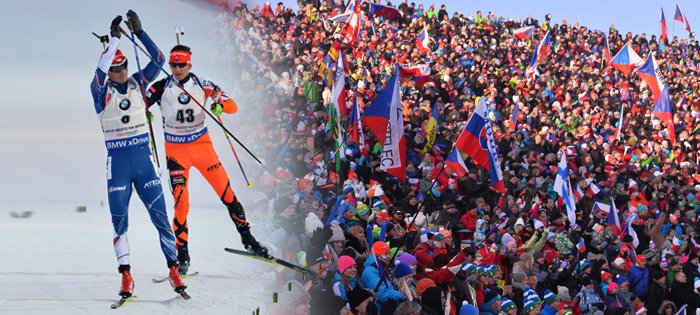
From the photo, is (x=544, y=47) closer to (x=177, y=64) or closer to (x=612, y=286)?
(x=612, y=286)

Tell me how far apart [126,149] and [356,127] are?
8.87 m

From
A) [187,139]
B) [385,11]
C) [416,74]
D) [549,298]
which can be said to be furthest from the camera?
[385,11]

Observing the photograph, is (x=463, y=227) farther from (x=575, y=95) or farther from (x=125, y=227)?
(x=575, y=95)

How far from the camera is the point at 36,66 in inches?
258

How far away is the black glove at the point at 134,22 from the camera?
5.59m

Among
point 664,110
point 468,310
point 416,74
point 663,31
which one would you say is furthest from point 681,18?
point 468,310

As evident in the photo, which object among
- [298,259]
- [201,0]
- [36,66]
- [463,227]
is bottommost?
[463,227]

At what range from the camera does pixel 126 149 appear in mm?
5781

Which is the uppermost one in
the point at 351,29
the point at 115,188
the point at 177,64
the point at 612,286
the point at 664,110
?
the point at 351,29

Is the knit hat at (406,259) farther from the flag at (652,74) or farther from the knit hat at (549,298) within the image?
the flag at (652,74)

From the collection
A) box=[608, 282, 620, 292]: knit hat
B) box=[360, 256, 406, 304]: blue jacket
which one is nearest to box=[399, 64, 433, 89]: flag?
box=[608, 282, 620, 292]: knit hat

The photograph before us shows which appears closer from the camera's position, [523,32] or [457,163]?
[457,163]

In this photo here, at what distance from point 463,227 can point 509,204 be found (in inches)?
67.6

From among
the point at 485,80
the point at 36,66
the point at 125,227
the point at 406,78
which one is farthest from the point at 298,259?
the point at 485,80
